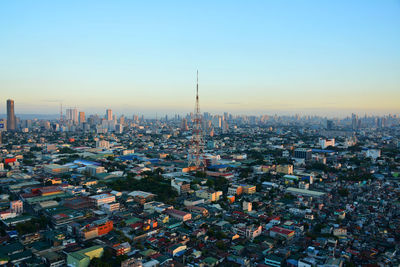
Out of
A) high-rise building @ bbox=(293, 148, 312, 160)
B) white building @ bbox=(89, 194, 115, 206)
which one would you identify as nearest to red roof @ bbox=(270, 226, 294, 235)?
white building @ bbox=(89, 194, 115, 206)

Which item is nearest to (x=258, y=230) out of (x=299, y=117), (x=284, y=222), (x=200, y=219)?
(x=284, y=222)

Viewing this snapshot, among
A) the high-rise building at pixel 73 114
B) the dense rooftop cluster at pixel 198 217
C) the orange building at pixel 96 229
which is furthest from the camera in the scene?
the high-rise building at pixel 73 114

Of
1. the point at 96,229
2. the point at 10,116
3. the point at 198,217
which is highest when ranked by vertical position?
the point at 10,116

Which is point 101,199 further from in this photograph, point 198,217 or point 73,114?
point 73,114

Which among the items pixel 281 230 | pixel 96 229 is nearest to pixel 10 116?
pixel 96 229

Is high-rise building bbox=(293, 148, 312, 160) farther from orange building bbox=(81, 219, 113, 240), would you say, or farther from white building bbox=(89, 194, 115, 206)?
orange building bbox=(81, 219, 113, 240)

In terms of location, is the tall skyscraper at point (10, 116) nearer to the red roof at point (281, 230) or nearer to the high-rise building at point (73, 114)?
the high-rise building at point (73, 114)

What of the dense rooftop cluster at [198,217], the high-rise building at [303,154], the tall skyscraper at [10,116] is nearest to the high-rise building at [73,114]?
the tall skyscraper at [10,116]

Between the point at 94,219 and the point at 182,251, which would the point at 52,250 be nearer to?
the point at 94,219

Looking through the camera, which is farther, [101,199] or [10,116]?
[10,116]

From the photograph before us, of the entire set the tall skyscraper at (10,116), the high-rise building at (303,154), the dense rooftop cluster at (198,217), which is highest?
the tall skyscraper at (10,116)

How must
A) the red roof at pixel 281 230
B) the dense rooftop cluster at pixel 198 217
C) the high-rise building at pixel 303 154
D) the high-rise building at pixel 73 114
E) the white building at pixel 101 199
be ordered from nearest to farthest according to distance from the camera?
the dense rooftop cluster at pixel 198 217 → the red roof at pixel 281 230 → the white building at pixel 101 199 → the high-rise building at pixel 303 154 → the high-rise building at pixel 73 114
